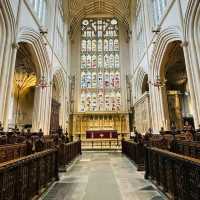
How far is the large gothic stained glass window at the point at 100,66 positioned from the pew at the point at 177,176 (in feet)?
45.7

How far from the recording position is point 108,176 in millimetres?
4359

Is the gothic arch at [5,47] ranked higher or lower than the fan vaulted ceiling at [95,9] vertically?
lower

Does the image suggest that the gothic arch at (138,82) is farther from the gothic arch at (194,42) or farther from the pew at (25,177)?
the pew at (25,177)

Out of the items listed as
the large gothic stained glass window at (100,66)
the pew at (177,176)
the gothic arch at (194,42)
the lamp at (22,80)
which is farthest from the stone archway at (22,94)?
the pew at (177,176)

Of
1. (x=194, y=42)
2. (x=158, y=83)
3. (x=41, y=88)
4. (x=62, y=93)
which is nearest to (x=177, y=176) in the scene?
(x=194, y=42)

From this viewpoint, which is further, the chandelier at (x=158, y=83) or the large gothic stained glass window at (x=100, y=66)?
the large gothic stained glass window at (x=100, y=66)

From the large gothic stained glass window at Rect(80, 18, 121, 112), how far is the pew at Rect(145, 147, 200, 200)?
13.9 metres

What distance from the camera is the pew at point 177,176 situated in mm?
2029

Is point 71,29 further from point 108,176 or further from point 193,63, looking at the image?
point 108,176

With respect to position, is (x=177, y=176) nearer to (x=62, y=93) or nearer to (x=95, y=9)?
(x=62, y=93)

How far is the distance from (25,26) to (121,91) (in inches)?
451

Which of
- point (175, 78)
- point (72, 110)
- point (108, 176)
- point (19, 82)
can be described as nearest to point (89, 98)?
point (72, 110)

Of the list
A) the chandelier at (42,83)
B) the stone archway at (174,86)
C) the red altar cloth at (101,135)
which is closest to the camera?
the stone archway at (174,86)

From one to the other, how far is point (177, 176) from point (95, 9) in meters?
20.2
